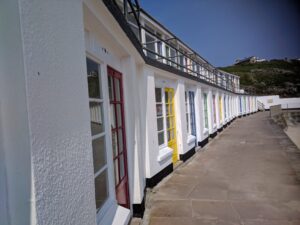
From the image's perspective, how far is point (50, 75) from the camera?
1240 millimetres

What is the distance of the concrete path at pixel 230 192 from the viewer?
3703 millimetres

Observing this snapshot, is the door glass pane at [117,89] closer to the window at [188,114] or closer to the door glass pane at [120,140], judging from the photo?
the door glass pane at [120,140]

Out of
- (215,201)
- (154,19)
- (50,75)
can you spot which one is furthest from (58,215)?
(154,19)

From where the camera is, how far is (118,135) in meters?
3.42

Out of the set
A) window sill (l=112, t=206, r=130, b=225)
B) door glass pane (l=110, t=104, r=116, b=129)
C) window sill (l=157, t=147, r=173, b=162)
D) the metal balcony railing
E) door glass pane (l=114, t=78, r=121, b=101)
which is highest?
the metal balcony railing

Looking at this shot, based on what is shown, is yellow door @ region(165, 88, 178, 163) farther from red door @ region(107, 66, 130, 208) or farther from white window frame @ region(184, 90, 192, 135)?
red door @ region(107, 66, 130, 208)

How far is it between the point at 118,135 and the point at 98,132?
841mm

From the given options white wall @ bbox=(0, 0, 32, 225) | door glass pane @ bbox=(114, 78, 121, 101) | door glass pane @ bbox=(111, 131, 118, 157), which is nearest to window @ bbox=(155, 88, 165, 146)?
door glass pane @ bbox=(114, 78, 121, 101)

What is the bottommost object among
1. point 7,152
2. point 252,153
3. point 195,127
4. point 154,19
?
point 252,153

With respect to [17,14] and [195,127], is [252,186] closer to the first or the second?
[195,127]

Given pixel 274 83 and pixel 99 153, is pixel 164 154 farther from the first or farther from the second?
pixel 274 83

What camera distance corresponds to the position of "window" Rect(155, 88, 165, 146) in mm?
6004

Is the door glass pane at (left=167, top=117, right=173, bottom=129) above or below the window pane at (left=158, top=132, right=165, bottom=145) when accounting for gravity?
above

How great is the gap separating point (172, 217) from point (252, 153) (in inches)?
215
